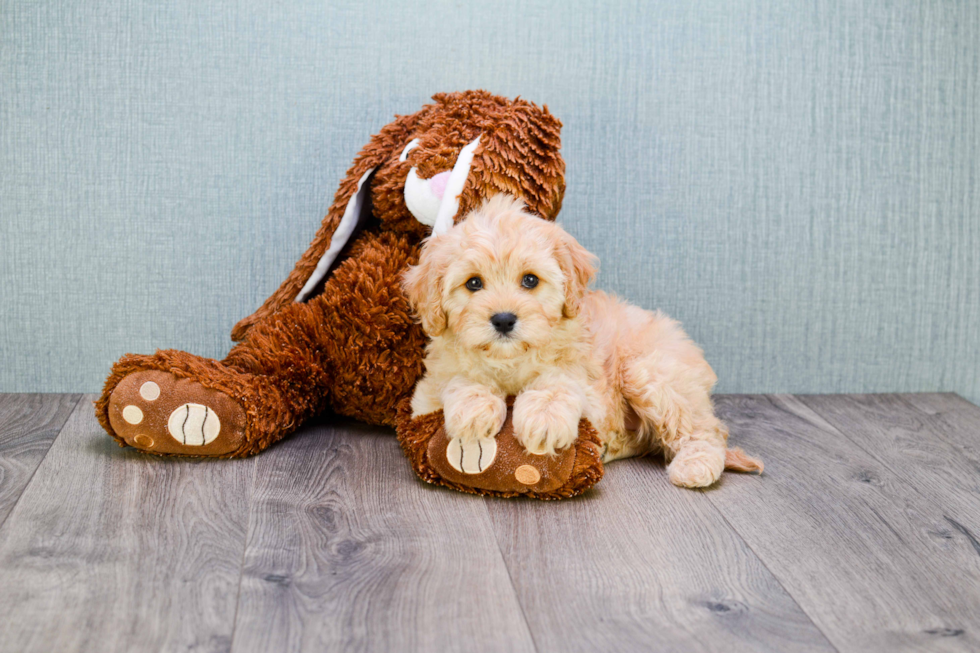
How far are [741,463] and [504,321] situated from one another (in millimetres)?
730

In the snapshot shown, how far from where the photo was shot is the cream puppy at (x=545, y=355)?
5.41 feet

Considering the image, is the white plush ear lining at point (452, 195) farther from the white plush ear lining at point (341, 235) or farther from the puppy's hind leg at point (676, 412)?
the puppy's hind leg at point (676, 412)

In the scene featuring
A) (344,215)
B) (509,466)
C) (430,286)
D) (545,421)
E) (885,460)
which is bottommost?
(885,460)

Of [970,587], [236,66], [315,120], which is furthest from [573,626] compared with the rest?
[236,66]

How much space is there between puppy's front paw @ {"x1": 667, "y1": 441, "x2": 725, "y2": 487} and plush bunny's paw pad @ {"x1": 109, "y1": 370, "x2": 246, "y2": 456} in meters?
0.98

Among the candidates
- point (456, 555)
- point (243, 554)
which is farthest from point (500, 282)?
point (243, 554)

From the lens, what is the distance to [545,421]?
1.63 meters

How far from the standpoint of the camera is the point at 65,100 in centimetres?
226

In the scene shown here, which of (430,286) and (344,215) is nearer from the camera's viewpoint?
(430,286)

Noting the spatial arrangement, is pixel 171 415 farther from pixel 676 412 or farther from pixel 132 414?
pixel 676 412

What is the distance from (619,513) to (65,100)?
5.96 ft

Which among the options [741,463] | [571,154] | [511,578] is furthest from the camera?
[571,154]

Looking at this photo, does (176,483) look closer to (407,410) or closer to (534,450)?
(407,410)

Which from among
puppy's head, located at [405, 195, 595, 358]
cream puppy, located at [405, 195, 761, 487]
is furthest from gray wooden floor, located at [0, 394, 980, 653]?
puppy's head, located at [405, 195, 595, 358]
